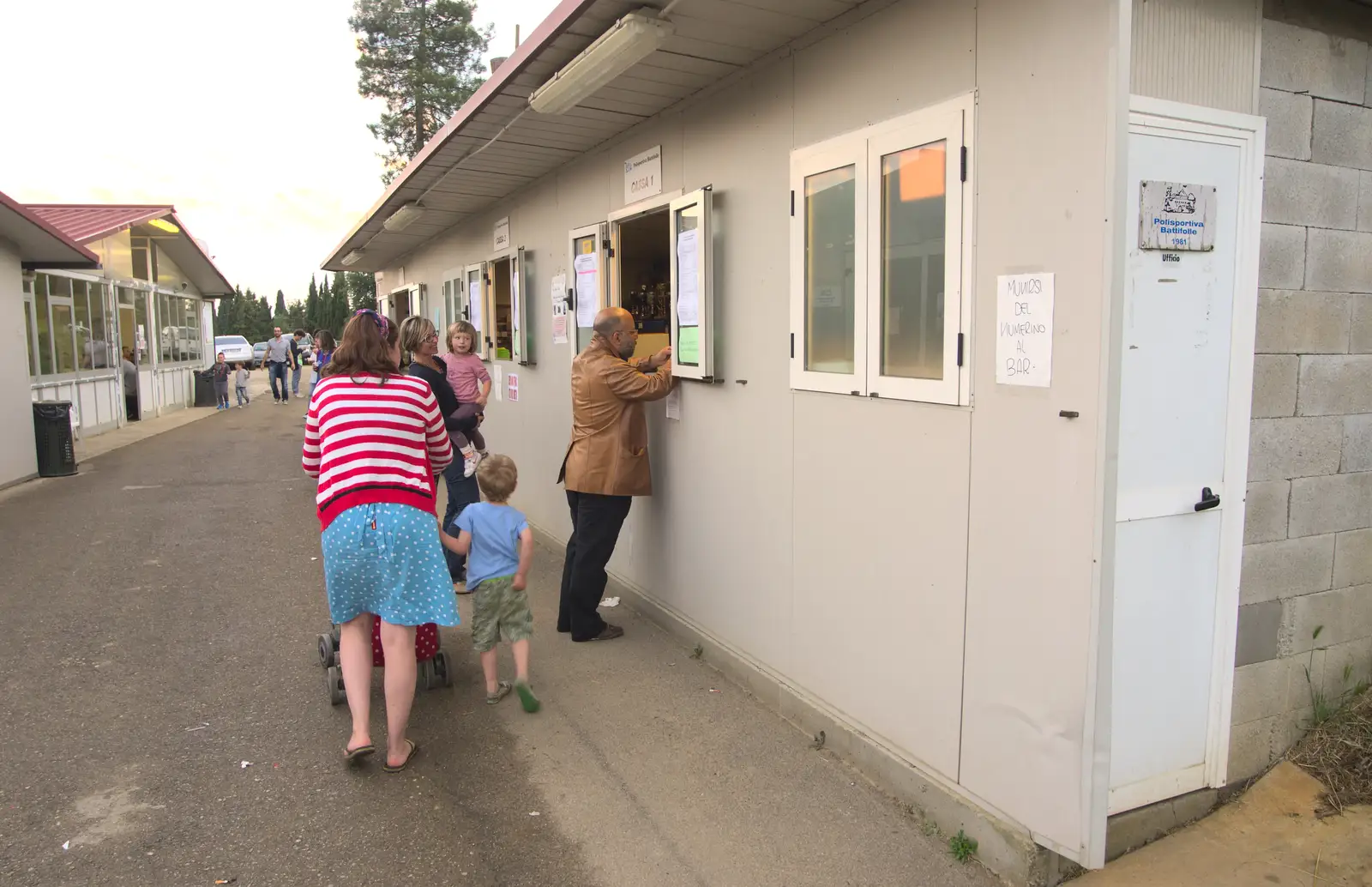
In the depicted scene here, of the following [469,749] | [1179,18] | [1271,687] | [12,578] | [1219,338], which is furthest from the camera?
[12,578]

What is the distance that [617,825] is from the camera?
3.30 m

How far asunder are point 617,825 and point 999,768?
1365 mm

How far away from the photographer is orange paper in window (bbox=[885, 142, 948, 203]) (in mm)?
3143

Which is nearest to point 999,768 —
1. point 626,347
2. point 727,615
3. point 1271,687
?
point 1271,687

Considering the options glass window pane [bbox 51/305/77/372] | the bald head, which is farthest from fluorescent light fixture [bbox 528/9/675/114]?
glass window pane [bbox 51/305/77/372]

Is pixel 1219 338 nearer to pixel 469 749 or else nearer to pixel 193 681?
pixel 469 749

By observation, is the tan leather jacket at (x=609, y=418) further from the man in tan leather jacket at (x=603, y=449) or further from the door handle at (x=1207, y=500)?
the door handle at (x=1207, y=500)

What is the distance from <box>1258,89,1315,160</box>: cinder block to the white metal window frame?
12.5 ft

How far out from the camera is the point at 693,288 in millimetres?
4770

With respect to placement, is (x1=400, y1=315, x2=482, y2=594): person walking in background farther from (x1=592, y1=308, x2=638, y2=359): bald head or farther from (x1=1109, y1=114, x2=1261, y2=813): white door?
(x1=1109, y1=114, x2=1261, y2=813): white door

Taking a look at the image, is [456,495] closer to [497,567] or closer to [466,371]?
[466,371]

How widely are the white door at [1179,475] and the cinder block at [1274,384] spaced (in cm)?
8

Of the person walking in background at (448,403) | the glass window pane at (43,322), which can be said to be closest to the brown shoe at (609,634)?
the person walking in background at (448,403)

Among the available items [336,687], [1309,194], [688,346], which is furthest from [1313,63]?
[336,687]
